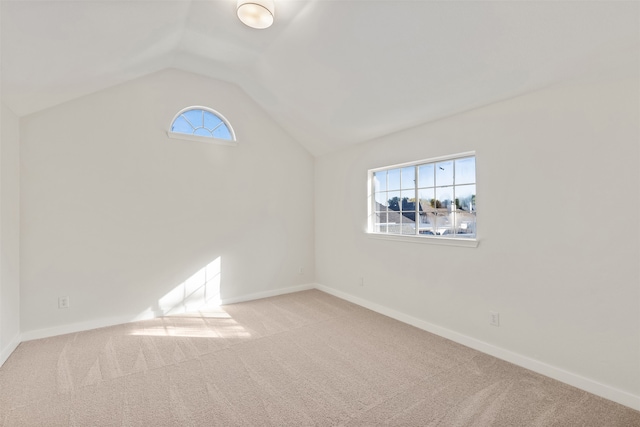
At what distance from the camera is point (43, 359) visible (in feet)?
8.41

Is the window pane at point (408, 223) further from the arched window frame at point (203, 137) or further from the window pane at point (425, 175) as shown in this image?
the arched window frame at point (203, 137)

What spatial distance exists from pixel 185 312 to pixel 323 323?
1840 mm

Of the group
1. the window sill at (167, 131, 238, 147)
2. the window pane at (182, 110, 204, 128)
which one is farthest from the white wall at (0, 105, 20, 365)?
the window pane at (182, 110, 204, 128)

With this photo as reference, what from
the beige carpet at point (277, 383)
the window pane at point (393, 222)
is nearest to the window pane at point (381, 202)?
the window pane at point (393, 222)

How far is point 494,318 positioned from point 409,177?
5.79ft

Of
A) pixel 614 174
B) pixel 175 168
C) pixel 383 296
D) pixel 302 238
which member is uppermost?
pixel 175 168

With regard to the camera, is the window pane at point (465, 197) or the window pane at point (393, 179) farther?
the window pane at point (393, 179)

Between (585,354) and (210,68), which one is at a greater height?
(210,68)

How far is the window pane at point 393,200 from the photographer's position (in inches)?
→ 149

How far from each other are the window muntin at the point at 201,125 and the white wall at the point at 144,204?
0.10 metres

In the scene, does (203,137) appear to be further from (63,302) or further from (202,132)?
(63,302)

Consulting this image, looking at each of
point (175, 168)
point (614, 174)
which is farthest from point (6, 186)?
point (614, 174)

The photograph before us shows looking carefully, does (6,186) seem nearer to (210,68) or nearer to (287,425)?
(210,68)

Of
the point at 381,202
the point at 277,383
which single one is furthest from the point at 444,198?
the point at 277,383
